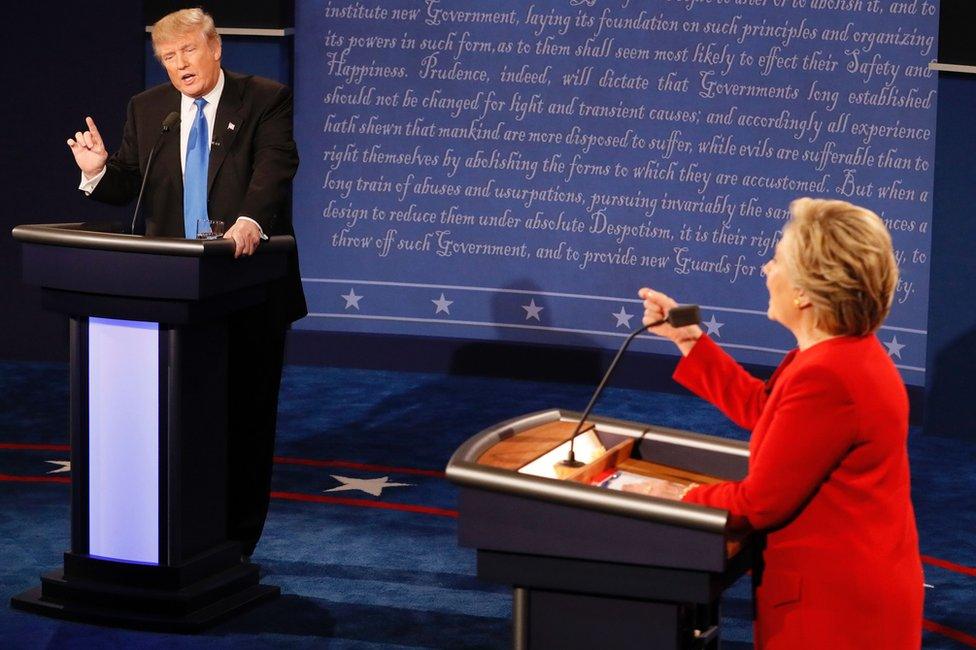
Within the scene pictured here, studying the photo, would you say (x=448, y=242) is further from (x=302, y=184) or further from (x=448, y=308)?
(x=302, y=184)

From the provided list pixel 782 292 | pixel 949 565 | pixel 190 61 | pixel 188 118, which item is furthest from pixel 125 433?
pixel 949 565

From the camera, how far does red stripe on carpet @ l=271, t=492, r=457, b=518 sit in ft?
18.4

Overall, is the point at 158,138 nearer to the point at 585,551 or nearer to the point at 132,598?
the point at 132,598

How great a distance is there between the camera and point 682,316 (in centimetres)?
283

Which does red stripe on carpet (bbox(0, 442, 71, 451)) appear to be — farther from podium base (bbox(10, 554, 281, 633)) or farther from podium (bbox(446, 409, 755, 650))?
podium (bbox(446, 409, 755, 650))

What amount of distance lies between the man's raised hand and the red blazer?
101 inches

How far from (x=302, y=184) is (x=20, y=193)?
1510 mm

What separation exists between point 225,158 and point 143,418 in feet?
2.75

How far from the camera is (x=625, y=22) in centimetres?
752

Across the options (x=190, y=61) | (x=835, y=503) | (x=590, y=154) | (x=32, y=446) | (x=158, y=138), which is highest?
(x=190, y=61)

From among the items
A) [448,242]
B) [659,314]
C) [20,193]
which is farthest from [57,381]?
[659,314]

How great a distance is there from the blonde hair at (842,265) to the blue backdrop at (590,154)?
475 centimetres

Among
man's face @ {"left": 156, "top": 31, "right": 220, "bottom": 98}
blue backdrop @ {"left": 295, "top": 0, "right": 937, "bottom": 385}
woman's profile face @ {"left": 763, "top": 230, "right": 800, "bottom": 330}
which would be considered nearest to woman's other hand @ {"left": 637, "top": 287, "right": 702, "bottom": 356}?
woman's profile face @ {"left": 763, "top": 230, "right": 800, "bottom": 330}

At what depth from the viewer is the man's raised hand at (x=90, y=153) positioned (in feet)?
14.7
